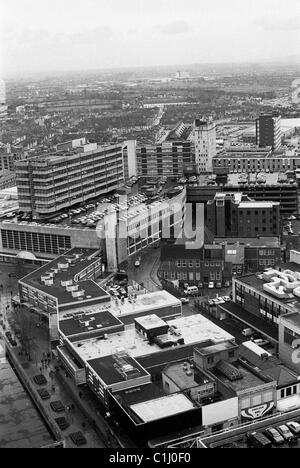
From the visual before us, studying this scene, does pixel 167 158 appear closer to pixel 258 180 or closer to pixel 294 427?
pixel 258 180

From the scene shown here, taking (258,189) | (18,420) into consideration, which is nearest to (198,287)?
(258,189)

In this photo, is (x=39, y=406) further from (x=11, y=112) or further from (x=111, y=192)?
(x=11, y=112)

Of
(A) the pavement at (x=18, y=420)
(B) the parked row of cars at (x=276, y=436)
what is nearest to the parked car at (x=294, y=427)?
(B) the parked row of cars at (x=276, y=436)

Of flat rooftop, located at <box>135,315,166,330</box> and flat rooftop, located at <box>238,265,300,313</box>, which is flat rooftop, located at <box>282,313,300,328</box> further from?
flat rooftop, located at <box>135,315,166,330</box>

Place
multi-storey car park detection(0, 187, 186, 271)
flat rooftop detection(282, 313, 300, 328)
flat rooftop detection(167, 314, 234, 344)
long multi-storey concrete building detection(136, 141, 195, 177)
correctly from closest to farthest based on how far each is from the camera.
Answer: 1. flat rooftop detection(282, 313, 300, 328)
2. flat rooftop detection(167, 314, 234, 344)
3. multi-storey car park detection(0, 187, 186, 271)
4. long multi-storey concrete building detection(136, 141, 195, 177)

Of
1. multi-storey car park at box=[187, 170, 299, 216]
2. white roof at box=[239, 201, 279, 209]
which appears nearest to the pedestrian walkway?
white roof at box=[239, 201, 279, 209]
